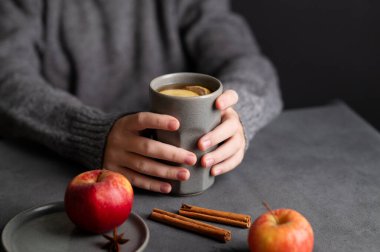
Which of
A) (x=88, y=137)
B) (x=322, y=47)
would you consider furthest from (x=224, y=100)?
(x=322, y=47)

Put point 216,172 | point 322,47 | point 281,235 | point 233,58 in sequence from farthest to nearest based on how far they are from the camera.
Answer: point 322,47
point 233,58
point 216,172
point 281,235

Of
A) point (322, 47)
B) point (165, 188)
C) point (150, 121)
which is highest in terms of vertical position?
point (150, 121)

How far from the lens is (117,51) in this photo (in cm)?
135

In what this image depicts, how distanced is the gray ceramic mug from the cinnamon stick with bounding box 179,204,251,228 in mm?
54

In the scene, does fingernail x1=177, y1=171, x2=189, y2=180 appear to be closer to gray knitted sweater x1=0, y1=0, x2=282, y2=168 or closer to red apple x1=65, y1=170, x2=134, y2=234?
red apple x1=65, y1=170, x2=134, y2=234

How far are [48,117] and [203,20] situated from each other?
0.54 metres

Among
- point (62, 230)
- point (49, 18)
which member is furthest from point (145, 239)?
point (49, 18)

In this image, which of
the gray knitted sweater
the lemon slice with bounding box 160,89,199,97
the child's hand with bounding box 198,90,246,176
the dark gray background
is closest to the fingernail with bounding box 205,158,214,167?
the child's hand with bounding box 198,90,246,176

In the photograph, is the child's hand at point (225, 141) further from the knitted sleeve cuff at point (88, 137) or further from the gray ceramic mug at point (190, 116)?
the knitted sleeve cuff at point (88, 137)

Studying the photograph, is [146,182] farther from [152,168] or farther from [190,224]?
[190,224]

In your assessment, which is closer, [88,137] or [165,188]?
[165,188]

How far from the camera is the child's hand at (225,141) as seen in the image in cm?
81

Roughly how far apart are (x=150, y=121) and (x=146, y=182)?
116 millimetres

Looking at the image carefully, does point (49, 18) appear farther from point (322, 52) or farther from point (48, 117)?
point (322, 52)
